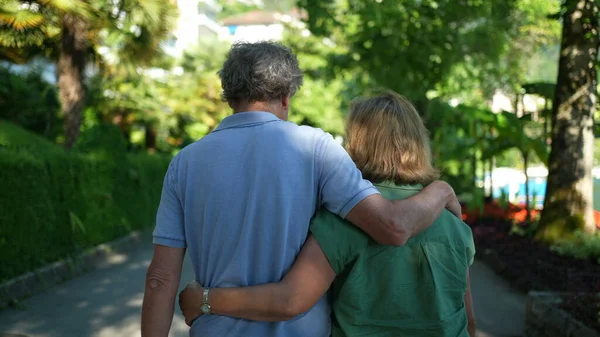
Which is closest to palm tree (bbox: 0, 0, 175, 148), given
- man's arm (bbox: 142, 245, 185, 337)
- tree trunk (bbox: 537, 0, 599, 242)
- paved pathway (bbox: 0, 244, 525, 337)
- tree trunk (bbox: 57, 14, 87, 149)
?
tree trunk (bbox: 57, 14, 87, 149)

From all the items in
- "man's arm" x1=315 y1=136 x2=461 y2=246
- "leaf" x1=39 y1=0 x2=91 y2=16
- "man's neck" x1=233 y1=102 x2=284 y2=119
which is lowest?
"man's arm" x1=315 y1=136 x2=461 y2=246

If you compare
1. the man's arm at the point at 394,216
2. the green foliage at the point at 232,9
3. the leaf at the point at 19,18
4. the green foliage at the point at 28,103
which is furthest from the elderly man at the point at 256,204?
the green foliage at the point at 232,9

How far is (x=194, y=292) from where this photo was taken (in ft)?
8.49

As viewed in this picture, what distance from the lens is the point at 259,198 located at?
2.48m

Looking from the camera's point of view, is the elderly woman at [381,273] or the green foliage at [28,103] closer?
the elderly woman at [381,273]

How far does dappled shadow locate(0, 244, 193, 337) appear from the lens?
7.71 meters

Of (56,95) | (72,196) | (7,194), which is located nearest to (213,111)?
(56,95)

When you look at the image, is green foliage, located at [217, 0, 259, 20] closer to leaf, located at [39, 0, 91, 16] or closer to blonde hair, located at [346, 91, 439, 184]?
leaf, located at [39, 0, 91, 16]

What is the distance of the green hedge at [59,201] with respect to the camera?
9516mm

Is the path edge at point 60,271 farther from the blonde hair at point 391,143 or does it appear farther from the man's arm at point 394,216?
the man's arm at point 394,216

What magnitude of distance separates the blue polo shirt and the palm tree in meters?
16.0

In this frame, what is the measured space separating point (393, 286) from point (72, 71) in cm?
1869

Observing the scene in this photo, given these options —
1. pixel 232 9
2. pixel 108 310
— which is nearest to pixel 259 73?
pixel 108 310

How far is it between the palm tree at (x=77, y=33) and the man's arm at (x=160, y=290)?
15902mm
